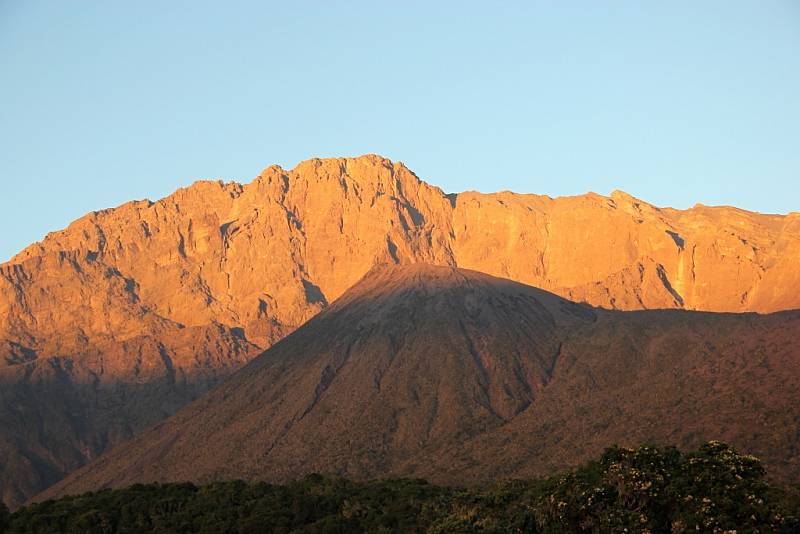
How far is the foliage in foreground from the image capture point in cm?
7156

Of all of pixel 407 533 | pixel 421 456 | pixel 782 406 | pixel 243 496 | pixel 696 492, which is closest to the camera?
pixel 696 492

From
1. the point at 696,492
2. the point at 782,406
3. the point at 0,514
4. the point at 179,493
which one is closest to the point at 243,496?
the point at 179,493

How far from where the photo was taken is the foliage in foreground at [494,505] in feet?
235

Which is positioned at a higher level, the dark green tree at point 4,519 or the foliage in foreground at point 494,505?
the dark green tree at point 4,519

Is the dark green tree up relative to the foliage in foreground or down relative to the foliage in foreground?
up

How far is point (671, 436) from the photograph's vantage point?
15850 centimetres

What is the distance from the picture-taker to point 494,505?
307 feet

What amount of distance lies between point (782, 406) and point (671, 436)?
15.0 metres

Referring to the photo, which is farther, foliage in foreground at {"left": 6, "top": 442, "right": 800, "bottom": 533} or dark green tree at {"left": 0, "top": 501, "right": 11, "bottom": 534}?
dark green tree at {"left": 0, "top": 501, "right": 11, "bottom": 534}

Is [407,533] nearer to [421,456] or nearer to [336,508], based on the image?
[336,508]

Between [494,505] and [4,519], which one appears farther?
[4,519]

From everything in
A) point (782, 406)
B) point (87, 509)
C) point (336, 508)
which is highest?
point (87, 509)

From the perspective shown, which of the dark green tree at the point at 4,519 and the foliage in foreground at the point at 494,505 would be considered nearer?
the foliage in foreground at the point at 494,505

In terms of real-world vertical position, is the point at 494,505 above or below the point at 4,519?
below
